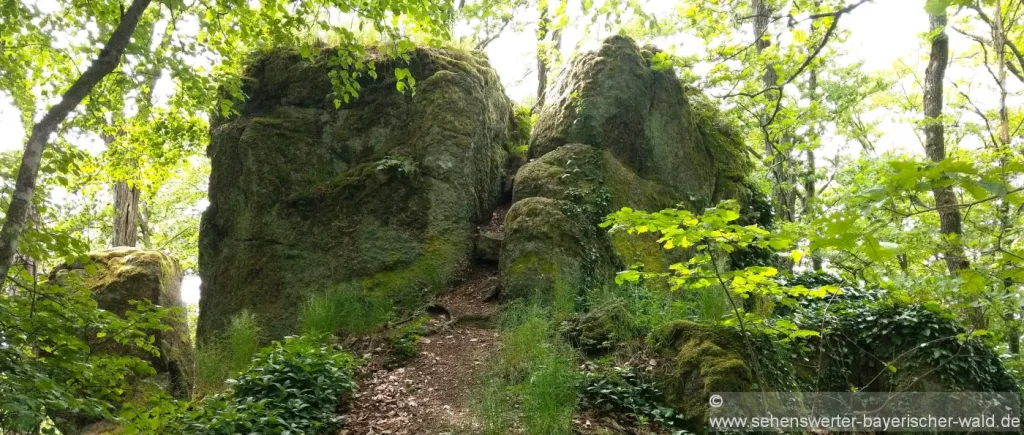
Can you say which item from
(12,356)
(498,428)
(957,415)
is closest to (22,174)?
(12,356)

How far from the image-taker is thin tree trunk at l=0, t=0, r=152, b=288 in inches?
109

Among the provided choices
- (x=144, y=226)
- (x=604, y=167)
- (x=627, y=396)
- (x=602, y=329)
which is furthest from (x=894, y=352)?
(x=144, y=226)

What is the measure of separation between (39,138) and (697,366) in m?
4.50

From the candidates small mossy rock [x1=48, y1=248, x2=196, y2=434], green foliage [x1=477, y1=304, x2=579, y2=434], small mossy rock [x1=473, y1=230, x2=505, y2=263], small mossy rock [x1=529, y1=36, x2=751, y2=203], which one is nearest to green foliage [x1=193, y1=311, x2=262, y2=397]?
small mossy rock [x1=48, y1=248, x2=196, y2=434]

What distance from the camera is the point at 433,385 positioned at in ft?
16.6

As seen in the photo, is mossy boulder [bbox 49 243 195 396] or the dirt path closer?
the dirt path

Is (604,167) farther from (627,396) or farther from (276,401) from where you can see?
(276,401)

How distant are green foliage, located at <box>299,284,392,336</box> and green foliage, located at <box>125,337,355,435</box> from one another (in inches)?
33.4

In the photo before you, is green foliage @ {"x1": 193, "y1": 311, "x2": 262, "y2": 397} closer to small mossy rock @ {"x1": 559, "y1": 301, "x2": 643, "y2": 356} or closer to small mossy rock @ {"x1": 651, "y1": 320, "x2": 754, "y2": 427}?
small mossy rock @ {"x1": 559, "y1": 301, "x2": 643, "y2": 356}

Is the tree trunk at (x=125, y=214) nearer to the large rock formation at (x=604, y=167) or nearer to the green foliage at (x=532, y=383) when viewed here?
the large rock formation at (x=604, y=167)

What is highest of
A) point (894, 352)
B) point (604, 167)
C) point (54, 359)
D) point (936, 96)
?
point (936, 96)

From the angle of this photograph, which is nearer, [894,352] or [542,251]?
[894,352]

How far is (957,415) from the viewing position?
5.15m

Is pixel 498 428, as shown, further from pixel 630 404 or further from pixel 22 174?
pixel 22 174
